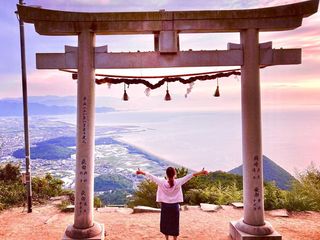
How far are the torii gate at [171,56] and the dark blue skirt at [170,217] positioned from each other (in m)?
1.31

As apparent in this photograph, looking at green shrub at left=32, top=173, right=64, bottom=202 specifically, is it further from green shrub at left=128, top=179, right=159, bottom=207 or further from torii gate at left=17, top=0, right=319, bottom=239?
torii gate at left=17, top=0, right=319, bottom=239

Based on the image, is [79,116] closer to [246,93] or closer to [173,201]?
[173,201]

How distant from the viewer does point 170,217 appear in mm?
6324

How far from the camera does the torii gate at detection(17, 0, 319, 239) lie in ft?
20.5

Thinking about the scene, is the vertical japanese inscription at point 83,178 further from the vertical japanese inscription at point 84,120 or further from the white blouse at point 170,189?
the white blouse at point 170,189

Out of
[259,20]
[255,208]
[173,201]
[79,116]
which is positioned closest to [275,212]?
[255,208]

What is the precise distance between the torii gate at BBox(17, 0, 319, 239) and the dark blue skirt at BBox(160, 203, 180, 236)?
51.7 inches

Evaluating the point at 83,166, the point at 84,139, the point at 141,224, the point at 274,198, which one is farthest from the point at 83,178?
the point at 274,198

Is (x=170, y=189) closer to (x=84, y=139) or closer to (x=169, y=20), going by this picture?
(x=84, y=139)

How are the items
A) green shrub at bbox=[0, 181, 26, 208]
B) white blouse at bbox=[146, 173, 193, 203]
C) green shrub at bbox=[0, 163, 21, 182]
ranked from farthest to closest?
green shrub at bbox=[0, 163, 21, 182], green shrub at bbox=[0, 181, 26, 208], white blouse at bbox=[146, 173, 193, 203]

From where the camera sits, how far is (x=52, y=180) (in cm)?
1299

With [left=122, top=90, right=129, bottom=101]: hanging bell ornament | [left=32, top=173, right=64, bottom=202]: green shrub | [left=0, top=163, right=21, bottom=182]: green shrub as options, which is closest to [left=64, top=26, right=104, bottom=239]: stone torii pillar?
[left=122, top=90, right=129, bottom=101]: hanging bell ornament

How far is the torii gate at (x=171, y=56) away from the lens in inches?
246

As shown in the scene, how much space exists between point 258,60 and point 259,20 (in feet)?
2.66
